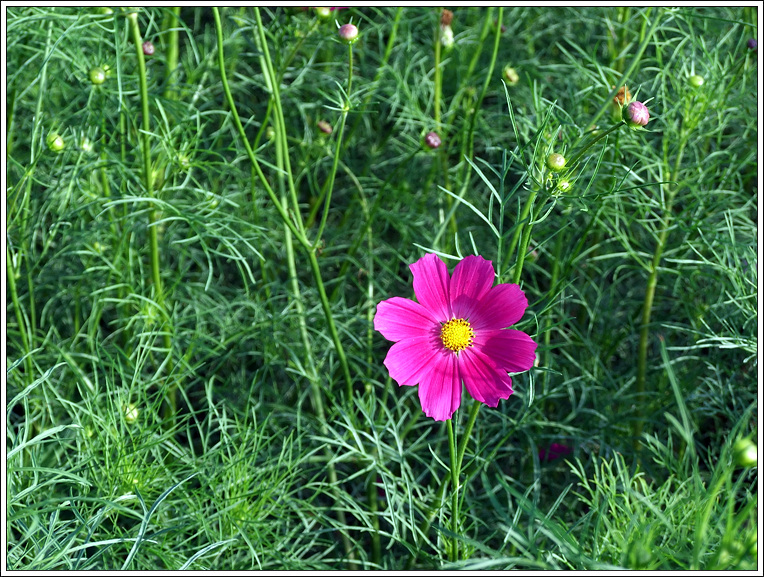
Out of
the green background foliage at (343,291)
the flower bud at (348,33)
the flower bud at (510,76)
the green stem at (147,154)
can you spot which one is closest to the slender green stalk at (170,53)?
the green background foliage at (343,291)

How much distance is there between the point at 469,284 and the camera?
696 millimetres

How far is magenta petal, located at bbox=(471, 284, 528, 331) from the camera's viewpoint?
64cm

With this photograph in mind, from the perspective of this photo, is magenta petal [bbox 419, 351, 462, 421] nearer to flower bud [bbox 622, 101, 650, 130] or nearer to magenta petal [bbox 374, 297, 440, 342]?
magenta petal [bbox 374, 297, 440, 342]

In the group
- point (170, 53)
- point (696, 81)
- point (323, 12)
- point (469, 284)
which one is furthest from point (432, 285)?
point (170, 53)

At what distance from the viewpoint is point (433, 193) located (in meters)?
1.29

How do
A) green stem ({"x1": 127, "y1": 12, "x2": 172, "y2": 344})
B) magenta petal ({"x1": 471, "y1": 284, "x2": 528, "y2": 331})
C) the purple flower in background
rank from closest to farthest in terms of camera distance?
magenta petal ({"x1": 471, "y1": 284, "x2": 528, "y2": 331})
green stem ({"x1": 127, "y1": 12, "x2": 172, "y2": 344})
the purple flower in background

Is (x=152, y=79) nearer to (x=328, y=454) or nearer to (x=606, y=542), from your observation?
(x=328, y=454)

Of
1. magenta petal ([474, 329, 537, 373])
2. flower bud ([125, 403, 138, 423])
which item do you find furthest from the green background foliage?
magenta petal ([474, 329, 537, 373])

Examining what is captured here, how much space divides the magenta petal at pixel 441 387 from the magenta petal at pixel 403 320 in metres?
0.04

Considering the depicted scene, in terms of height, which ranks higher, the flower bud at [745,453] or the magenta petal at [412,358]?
the flower bud at [745,453]

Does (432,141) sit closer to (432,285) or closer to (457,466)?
(432,285)

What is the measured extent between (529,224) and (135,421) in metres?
0.62

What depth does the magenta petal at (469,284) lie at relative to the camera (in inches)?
26.7

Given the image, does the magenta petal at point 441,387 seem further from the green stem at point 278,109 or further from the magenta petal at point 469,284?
the green stem at point 278,109
